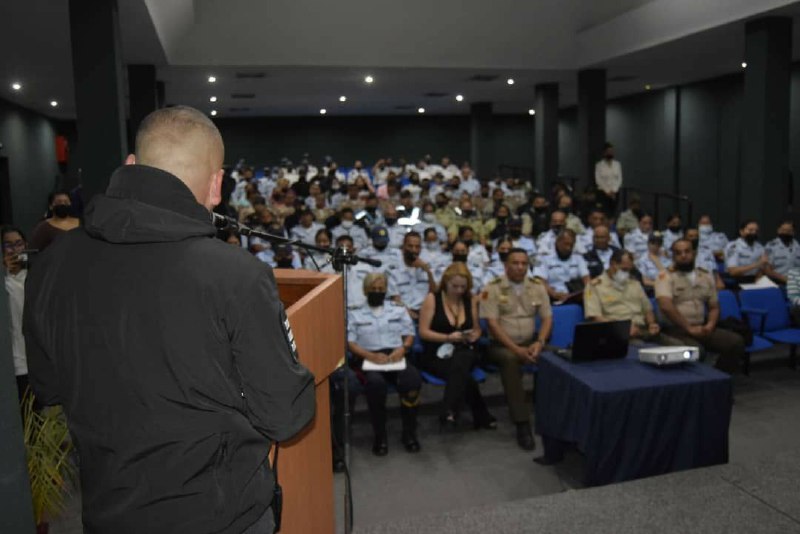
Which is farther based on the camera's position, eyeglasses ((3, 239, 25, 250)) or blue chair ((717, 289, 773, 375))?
blue chair ((717, 289, 773, 375))

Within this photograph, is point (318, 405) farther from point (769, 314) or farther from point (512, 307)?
point (769, 314)

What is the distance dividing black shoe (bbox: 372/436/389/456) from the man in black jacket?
11.2 ft

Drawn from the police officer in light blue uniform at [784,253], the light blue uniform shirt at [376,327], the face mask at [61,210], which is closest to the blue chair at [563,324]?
the light blue uniform shirt at [376,327]

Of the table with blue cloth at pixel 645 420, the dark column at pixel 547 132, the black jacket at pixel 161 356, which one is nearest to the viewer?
the black jacket at pixel 161 356

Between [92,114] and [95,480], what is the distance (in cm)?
505

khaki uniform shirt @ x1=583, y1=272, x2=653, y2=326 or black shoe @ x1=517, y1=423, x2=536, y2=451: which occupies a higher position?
khaki uniform shirt @ x1=583, y1=272, x2=653, y2=326

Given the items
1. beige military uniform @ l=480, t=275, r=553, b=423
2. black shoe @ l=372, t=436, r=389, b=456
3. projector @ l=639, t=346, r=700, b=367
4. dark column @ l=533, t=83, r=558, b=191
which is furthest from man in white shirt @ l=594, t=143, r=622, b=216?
black shoe @ l=372, t=436, r=389, b=456

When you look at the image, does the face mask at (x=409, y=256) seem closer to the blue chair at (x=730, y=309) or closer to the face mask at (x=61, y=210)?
the blue chair at (x=730, y=309)

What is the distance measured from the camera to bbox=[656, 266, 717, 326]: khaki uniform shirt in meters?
5.75

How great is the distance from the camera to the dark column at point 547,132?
1391 centimetres

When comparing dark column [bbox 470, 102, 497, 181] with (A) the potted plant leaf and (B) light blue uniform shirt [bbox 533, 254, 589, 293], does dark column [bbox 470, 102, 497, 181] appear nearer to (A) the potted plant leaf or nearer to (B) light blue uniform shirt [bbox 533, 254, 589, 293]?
(B) light blue uniform shirt [bbox 533, 254, 589, 293]

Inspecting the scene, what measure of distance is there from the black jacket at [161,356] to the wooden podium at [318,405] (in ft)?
1.44

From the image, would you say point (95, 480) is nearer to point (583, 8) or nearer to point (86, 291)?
point (86, 291)

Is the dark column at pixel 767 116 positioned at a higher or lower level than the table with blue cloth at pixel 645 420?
higher
